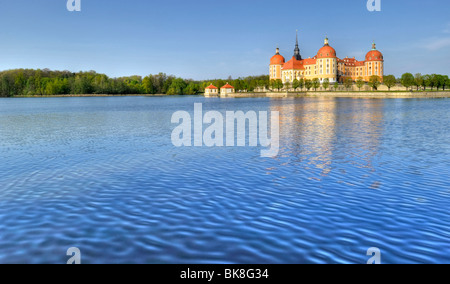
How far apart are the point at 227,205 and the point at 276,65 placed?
162 meters

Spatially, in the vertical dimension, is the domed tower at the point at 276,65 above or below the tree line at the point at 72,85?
above

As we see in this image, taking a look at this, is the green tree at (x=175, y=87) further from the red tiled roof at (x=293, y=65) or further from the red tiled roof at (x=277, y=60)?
the red tiled roof at (x=293, y=65)

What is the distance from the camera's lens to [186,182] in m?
12.3

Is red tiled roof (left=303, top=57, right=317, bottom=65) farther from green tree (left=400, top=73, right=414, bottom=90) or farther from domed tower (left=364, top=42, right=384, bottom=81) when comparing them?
green tree (left=400, top=73, right=414, bottom=90)

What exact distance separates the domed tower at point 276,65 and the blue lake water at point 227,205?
15150cm

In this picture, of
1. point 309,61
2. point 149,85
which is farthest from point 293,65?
point 149,85

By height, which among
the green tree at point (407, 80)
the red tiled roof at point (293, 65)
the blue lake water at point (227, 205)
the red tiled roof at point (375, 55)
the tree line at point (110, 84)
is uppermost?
the red tiled roof at point (375, 55)

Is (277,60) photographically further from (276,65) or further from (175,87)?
(175,87)

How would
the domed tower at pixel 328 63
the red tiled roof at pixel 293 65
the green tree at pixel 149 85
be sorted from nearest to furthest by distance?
the domed tower at pixel 328 63
the red tiled roof at pixel 293 65
the green tree at pixel 149 85

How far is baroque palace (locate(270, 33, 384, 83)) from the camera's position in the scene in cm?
15112

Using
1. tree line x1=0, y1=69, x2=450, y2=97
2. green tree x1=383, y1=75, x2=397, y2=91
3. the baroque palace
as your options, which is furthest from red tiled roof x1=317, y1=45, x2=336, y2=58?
green tree x1=383, y1=75, x2=397, y2=91

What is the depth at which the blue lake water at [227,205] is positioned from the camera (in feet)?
23.0

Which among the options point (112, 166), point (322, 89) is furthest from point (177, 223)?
point (322, 89)

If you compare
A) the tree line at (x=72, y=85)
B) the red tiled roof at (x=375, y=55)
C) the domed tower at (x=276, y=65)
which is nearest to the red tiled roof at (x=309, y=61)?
the domed tower at (x=276, y=65)
